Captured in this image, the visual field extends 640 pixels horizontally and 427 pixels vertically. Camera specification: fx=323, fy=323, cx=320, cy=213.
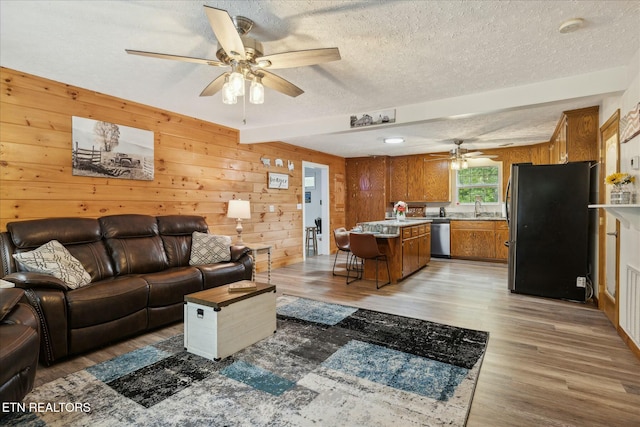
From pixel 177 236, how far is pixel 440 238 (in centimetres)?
522

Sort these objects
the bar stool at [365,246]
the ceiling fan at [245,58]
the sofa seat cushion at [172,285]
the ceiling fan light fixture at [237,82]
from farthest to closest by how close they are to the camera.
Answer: the bar stool at [365,246] < the sofa seat cushion at [172,285] < the ceiling fan light fixture at [237,82] < the ceiling fan at [245,58]

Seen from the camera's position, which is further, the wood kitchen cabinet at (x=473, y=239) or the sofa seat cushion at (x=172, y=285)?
the wood kitchen cabinet at (x=473, y=239)

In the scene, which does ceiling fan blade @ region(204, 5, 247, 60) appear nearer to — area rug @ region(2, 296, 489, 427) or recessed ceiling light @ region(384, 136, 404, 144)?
area rug @ region(2, 296, 489, 427)

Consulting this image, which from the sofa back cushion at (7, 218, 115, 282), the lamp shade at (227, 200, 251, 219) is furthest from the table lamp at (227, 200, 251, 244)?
the sofa back cushion at (7, 218, 115, 282)

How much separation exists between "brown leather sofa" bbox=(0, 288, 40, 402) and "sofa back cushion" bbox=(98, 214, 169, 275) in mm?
1300

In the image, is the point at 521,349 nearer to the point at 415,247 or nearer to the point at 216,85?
the point at 415,247

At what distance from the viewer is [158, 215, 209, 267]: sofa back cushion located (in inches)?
145

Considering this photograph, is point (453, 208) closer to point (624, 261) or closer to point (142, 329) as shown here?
point (624, 261)

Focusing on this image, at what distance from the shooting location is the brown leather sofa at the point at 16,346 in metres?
1.54

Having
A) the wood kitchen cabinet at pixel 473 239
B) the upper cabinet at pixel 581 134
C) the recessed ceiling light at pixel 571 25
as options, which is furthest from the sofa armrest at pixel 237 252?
the wood kitchen cabinet at pixel 473 239

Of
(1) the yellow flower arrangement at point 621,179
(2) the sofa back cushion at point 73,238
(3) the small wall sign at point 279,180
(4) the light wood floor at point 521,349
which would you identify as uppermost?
(3) the small wall sign at point 279,180

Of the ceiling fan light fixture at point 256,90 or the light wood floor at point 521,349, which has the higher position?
the ceiling fan light fixture at point 256,90

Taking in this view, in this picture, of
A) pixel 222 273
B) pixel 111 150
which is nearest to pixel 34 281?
pixel 222 273

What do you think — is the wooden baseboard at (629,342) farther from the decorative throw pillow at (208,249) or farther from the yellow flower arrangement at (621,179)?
the decorative throw pillow at (208,249)
